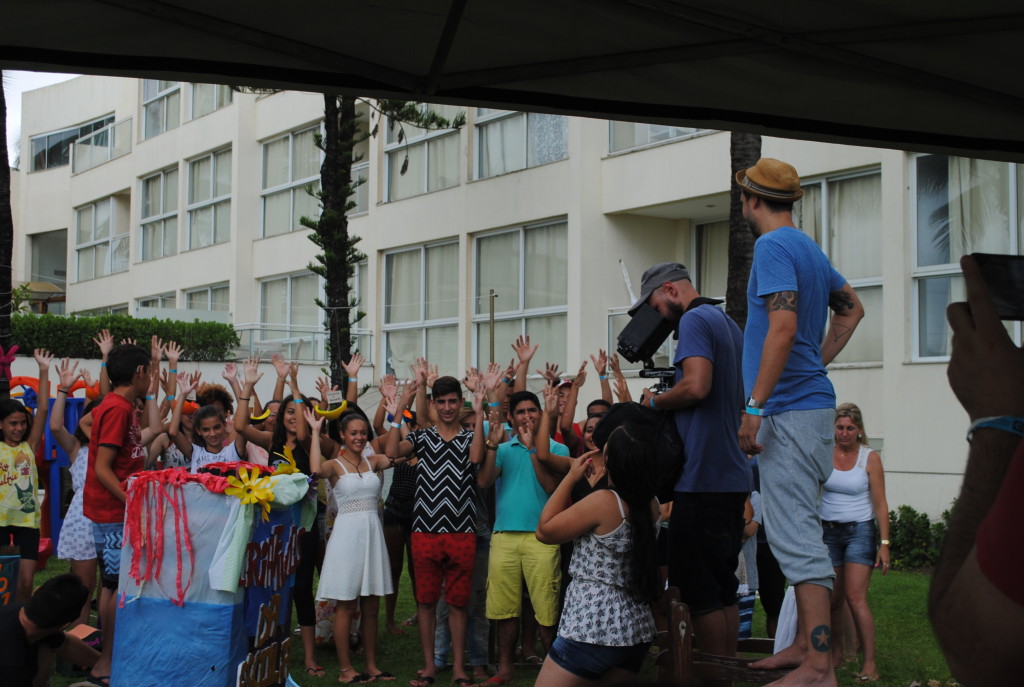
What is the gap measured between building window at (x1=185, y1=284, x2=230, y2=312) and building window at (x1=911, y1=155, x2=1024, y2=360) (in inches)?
777

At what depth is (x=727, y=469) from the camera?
4.74 meters

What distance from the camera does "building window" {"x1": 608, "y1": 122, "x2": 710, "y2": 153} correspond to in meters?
17.9

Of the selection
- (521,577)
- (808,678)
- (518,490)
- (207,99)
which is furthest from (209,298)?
(808,678)

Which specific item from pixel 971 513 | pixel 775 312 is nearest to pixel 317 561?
pixel 775 312

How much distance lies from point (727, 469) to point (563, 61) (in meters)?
1.88

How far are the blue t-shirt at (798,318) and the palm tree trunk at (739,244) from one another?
21.8 feet

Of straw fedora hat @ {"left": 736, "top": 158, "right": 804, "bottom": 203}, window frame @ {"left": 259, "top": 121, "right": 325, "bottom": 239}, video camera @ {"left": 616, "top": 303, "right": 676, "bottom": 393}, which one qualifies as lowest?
video camera @ {"left": 616, "top": 303, "right": 676, "bottom": 393}

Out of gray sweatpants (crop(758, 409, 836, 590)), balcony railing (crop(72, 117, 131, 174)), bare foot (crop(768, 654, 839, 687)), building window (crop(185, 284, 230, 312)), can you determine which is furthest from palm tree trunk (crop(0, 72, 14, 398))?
balcony railing (crop(72, 117, 131, 174))

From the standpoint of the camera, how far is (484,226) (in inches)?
850

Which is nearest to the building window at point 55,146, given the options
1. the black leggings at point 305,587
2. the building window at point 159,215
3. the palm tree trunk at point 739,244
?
the building window at point 159,215

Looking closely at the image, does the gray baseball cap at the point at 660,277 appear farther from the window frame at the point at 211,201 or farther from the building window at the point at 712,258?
the window frame at the point at 211,201

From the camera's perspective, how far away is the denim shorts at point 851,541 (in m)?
7.65

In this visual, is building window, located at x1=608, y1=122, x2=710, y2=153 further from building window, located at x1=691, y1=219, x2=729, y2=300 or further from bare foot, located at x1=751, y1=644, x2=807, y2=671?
bare foot, located at x1=751, y1=644, x2=807, y2=671

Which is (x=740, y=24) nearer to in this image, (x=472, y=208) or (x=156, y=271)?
(x=472, y=208)
